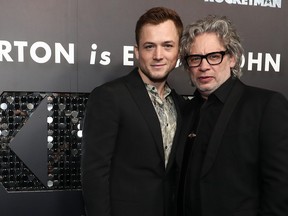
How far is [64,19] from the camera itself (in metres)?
1.44

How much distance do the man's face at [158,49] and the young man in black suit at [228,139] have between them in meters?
0.05

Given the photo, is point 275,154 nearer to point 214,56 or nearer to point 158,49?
point 214,56

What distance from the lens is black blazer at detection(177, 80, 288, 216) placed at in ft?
2.96

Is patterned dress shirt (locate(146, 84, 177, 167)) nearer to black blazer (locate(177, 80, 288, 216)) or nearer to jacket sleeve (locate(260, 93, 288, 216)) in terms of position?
black blazer (locate(177, 80, 288, 216))

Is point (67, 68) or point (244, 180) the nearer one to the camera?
point (244, 180)

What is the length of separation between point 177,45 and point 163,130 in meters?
0.30

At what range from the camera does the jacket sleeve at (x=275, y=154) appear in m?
0.89

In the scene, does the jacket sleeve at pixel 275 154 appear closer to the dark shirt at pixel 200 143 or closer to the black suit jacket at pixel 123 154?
the dark shirt at pixel 200 143

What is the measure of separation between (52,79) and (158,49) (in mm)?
574

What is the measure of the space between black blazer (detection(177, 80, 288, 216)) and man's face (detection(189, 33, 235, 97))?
70mm

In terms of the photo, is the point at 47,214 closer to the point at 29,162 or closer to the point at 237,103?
the point at 29,162

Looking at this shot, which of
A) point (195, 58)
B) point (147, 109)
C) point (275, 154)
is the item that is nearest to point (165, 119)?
point (147, 109)

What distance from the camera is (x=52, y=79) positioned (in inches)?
57.1

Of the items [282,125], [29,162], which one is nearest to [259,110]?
[282,125]
